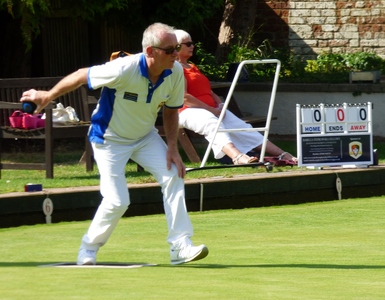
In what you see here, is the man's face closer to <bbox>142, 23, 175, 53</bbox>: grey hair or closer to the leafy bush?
<bbox>142, 23, 175, 53</bbox>: grey hair

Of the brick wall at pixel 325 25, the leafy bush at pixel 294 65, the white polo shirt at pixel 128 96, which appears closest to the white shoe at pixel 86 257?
the white polo shirt at pixel 128 96

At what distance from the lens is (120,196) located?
5.61 m

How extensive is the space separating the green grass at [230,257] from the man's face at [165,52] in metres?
1.11

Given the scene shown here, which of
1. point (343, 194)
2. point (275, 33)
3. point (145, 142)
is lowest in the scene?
point (343, 194)

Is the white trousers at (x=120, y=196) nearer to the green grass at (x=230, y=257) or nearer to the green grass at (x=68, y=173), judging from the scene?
the green grass at (x=230, y=257)

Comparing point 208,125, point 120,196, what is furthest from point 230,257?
point 208,125

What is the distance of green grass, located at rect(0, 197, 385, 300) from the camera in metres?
4.64

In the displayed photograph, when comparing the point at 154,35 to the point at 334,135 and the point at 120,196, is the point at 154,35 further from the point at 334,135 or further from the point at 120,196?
the point at 334,135

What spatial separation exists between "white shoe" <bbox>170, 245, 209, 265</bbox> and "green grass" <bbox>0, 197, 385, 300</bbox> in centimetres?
6

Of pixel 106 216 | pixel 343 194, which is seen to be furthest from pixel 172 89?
pixel 343 194

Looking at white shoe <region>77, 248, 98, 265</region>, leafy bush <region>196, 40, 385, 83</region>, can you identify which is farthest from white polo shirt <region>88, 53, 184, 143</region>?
leafy bush <region>196, 40, 385, 83</region>
